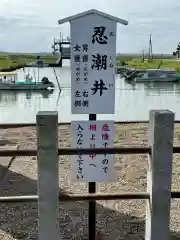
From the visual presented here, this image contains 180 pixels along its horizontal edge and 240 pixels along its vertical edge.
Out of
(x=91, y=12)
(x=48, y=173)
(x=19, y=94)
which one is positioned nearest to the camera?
(x=48, y=173)

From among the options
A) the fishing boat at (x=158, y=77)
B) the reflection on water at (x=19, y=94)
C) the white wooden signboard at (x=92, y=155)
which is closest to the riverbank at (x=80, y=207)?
the white wooden signboard at (x=92, y=155)

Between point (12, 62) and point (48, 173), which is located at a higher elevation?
point (12, 62)

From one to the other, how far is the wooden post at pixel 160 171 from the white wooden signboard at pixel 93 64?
1.59 feet

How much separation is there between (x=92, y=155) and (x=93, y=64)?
713mm

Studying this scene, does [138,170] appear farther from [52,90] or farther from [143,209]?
[52,90]

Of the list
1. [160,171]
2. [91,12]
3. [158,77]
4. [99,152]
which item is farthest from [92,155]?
[158,77]

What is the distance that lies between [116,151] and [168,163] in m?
0.37

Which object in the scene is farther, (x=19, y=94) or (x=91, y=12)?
(x=19, y=94)

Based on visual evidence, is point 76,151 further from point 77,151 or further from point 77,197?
point 77,197

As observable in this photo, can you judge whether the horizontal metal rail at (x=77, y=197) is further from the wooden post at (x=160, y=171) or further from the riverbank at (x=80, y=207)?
the riverbank at (x=80, y=207)

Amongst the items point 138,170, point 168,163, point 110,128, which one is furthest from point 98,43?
point 138,170

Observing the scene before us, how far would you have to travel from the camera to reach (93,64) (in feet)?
9.12

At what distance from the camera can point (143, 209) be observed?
411cm

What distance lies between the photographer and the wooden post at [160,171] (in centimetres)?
244
